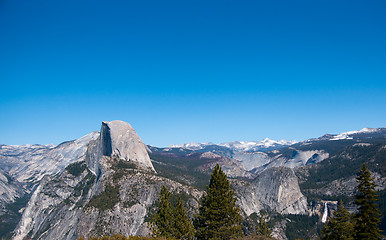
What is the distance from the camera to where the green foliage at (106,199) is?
137625 mm

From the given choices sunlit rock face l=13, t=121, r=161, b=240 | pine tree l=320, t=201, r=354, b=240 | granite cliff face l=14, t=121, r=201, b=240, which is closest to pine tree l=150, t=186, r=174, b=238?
pine tree l=320, t=201, r=354, b=240

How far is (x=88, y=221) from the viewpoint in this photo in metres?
130

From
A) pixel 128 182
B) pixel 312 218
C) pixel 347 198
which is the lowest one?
pixel 312 218

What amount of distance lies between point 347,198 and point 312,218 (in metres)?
32.0

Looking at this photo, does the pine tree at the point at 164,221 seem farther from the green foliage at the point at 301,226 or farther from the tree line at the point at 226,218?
the green foliage at the point at 301,226

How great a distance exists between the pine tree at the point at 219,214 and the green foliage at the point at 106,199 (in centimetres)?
10346

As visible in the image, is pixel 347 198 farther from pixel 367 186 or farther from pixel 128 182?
pixel 367 186

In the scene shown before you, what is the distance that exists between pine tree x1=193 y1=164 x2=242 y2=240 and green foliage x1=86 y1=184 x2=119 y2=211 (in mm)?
103461

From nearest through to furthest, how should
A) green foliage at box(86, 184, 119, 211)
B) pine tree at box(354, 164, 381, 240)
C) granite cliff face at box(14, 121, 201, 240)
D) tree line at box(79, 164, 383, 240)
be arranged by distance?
pine tree at box(354, 164, 381, 240), tree line at box(79, 164, 383, 240), granite cliff face at box(14, 121, 201, 240), green foliage at box(86, 184, 119, 211)

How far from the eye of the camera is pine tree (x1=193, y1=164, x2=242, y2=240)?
151 ft

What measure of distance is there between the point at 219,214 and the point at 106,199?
370 ft

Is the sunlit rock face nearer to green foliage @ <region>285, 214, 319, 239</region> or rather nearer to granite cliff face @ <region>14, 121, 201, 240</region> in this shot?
granite cliff face @ <region>14, 121, 201, 240</region>

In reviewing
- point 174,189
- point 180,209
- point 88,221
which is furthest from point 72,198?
point 180,209

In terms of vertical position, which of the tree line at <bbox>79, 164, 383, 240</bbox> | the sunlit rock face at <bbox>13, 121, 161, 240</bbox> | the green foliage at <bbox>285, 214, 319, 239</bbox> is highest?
the tree line at <bbox>79, 164, 383, 240</bbox>
